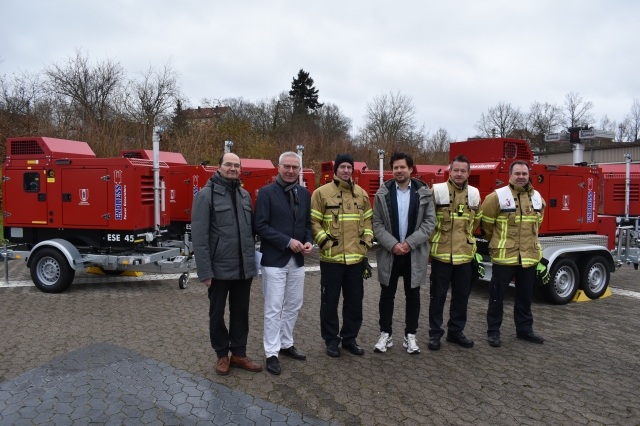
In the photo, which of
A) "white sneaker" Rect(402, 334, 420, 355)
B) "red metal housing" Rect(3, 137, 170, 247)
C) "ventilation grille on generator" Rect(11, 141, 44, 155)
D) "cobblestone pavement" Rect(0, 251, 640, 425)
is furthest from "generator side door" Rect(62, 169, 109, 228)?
"white sneaker" Rect(402, 334, 420, 355)

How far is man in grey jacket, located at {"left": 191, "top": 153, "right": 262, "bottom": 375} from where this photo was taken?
437cm

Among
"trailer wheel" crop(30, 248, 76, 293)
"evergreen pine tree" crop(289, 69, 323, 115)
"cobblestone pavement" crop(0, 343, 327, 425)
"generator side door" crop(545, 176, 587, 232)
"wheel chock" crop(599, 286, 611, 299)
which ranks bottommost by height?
"cobblestone pavement" crop(0, 343, 327, 425)

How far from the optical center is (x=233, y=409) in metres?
3.91

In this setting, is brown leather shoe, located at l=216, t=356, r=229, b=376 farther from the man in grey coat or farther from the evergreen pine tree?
the evergreen pine tree

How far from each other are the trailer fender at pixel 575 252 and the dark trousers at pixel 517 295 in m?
1.88

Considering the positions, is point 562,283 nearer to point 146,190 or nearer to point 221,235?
point 221,235

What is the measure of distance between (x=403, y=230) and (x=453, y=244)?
0.65 metres

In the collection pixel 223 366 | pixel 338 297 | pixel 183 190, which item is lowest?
pixel 223 366

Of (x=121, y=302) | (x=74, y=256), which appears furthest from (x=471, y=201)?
(x=74, y=256)

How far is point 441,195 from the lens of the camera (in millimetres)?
5383

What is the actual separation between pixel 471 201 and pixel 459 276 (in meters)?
0.85

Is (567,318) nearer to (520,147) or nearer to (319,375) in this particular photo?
(520,147)

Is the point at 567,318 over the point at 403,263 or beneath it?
beneath

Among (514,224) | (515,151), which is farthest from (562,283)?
(514,224)
